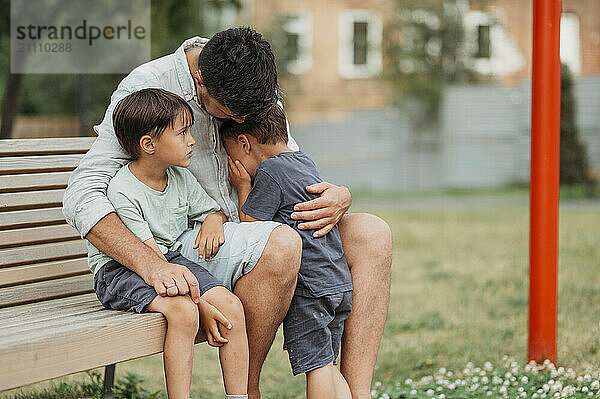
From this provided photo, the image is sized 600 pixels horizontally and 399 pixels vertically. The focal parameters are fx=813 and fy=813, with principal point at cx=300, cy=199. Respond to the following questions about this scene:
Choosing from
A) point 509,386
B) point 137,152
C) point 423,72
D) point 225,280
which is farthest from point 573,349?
point 423,72

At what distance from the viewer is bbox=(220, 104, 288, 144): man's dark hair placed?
8.56ft

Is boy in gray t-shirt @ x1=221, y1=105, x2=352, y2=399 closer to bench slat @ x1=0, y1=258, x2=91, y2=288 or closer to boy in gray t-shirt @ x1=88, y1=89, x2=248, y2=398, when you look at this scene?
boy in gray t-shirt @ x1=88, y1=89, x2=248, y2=398

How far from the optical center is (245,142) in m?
2.65

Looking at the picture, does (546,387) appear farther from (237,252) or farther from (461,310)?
(461,310)

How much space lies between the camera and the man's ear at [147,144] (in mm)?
2338

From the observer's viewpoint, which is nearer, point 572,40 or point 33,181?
point 33,181

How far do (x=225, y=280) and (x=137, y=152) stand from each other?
0.46 m

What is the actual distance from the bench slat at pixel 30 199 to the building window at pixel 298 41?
13.9 metres

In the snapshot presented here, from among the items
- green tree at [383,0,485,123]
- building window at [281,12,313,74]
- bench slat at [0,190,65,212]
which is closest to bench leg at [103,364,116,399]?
bench slat at [0,190,65,212]

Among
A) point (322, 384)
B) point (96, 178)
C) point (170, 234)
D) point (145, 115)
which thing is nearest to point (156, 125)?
point (145, 115)

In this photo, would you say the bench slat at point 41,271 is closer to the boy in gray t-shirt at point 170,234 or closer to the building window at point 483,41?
the boy in gray t-shirt at point 170,234


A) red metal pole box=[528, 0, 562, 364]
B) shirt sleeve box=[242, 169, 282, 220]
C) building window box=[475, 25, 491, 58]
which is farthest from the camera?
building window box=[475, 25, 491, 58]

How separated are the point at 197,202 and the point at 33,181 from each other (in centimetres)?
66

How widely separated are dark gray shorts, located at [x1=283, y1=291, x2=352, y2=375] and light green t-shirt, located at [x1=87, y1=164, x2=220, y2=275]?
0.42 meters
